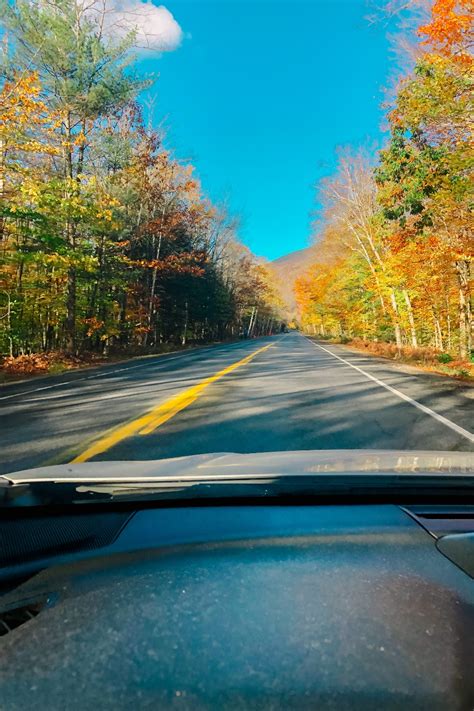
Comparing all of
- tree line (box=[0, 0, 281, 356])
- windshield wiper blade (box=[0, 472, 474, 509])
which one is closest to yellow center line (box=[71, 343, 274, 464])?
windshield wiper blade (box=[0, 472, 474, 509])

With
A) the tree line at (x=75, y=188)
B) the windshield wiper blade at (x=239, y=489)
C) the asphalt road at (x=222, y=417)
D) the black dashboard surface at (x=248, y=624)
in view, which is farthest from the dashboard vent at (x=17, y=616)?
the tree line at (x=75, y=188)

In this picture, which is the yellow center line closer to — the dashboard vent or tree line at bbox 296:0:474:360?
the dashboard vent

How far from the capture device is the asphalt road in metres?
5.25

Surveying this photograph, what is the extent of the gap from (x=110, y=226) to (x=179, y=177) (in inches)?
567

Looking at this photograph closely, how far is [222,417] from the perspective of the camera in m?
6.97

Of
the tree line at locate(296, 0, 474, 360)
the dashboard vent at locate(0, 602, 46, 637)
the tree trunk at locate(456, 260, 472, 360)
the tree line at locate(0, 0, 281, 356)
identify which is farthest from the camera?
the tree trunk at locate(456, 260, 472, 360)

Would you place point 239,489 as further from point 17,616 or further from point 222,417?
point 222,417

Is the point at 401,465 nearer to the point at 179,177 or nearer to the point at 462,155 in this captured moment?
the point at 462,155

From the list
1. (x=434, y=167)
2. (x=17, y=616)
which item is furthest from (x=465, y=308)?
(x=17, y=616)

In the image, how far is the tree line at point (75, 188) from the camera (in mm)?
14227

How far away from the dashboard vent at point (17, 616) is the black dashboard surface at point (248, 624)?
2 centimetres

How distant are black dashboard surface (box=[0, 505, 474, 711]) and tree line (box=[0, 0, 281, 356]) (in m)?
12.8

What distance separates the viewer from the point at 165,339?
43188 millimetres

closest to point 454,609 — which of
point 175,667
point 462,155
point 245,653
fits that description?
point 245,653
